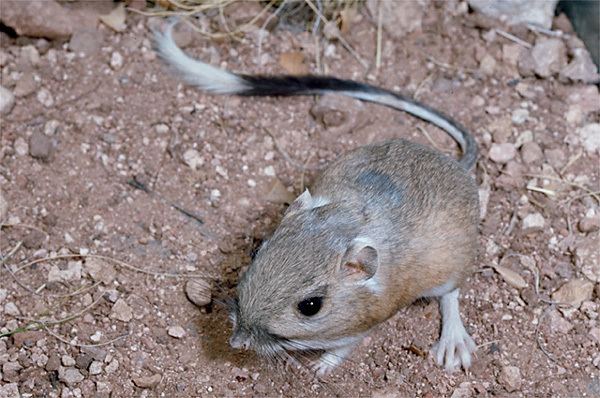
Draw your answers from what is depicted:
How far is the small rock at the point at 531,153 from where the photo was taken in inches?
202

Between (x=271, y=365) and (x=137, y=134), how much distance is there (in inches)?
63.3

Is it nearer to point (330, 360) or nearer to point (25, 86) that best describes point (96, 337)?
point (330, 360)

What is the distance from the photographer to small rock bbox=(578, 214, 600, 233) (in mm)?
A: 4828

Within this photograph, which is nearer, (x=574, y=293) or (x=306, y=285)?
(x=306, y=285)

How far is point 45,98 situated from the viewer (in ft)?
17.1

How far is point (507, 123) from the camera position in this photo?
528 centimetres

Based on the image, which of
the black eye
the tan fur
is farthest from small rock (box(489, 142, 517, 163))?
the black eye

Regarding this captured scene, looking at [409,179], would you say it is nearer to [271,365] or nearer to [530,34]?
[271,365]

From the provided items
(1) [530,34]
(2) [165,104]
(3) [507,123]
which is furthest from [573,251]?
(2) [165,104]

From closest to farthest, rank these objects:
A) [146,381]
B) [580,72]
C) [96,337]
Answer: [146,381], [96,337], [580,72]

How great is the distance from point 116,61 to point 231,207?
3.98 ft

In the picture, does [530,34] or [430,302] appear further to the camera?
[530,34]

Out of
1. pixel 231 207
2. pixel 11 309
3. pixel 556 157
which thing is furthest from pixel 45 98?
pixel 556 157

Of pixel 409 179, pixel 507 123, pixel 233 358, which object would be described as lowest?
pixel 233 358
